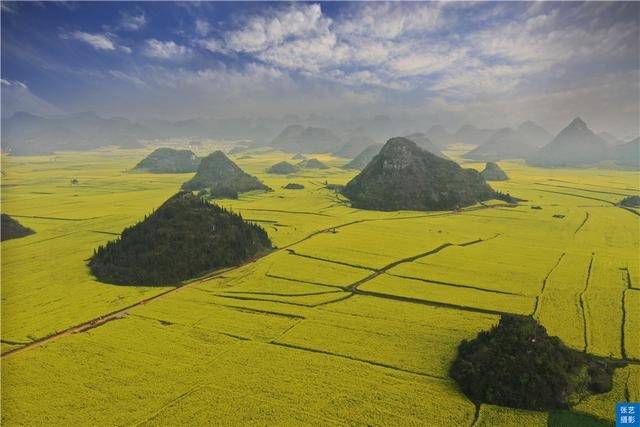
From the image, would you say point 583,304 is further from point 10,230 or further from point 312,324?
point 10,230

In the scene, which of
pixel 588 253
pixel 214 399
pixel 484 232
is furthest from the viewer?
pixel 484 232

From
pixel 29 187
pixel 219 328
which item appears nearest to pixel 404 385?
pixel 219 328

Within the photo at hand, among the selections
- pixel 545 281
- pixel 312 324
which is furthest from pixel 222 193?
pixel 545 281

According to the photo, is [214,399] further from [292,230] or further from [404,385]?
[292,230]

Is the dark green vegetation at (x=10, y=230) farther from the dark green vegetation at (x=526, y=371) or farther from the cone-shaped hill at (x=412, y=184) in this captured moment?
the dark green vegetation at (x=526, y=371)

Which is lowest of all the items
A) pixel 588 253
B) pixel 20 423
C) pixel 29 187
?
pixel 20 423

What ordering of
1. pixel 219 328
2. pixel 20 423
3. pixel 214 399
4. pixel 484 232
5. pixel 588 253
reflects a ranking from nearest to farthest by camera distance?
1. pixel 20 423
2. pixel 214 399
3. pixel 219 328
4. pixel 588 253
5. pixel 484 232

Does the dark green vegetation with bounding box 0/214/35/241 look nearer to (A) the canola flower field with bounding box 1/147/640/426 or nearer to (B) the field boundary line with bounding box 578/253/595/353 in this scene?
(A) the canola flower field with bounding box 1/147/640/426
